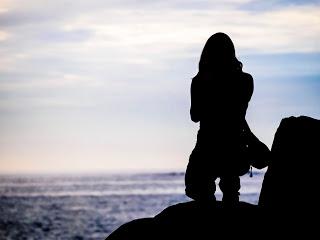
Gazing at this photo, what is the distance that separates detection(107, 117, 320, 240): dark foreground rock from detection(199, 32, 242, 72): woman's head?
5.59ft

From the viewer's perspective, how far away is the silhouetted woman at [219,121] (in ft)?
41.4

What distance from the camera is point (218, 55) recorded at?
12547 millimetres

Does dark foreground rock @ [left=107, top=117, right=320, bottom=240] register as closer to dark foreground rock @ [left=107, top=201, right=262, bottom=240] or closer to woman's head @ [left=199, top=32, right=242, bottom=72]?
dark foreground rock @ [left=107, top=201, right=262, bottom=240]

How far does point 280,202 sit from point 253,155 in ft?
2.97

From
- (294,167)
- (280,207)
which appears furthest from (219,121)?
(280,207)

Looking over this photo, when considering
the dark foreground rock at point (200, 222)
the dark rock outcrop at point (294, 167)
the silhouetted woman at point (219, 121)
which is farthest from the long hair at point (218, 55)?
the dark foreground rock at point (200, 222)

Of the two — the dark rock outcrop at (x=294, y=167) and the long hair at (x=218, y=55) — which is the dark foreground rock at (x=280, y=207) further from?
the long hair at (x=218, y=55)

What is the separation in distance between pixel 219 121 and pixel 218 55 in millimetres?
1089

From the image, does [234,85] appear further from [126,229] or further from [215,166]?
[126,229]

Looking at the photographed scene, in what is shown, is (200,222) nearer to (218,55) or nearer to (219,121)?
(219,121)

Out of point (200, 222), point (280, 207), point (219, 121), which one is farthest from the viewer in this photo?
point (200, 222)

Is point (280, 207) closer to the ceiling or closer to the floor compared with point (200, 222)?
closer to the ceiling

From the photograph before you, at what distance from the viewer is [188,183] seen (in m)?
13.2

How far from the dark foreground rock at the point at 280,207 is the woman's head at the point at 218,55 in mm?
1703
